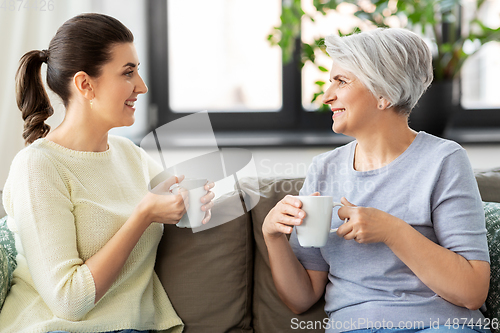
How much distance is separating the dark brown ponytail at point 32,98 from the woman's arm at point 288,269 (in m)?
0.70

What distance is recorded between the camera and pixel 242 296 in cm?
132

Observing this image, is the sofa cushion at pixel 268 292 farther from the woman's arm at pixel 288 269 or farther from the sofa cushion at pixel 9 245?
the sofa cushion at pixel 9 245

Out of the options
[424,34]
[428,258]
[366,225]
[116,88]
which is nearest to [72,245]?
[116,88]

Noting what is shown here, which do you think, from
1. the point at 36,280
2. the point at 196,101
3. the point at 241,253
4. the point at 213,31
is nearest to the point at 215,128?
the point at 196,101

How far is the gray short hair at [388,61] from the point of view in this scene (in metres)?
1.11

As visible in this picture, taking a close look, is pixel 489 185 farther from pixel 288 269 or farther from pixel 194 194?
pixel 194 194

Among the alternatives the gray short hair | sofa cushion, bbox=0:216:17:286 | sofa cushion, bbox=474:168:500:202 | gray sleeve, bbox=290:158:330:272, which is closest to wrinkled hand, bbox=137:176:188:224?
gray sleeve, bbox=290:158:330:272

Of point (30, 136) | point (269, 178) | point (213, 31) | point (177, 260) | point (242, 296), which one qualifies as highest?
point (213, 31)

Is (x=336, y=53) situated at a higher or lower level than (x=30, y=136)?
higher

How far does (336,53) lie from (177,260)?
2.41ft

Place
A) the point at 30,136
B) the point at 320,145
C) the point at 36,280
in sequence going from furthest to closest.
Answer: the point at 320,145
the point at 30,136
the point at 36,280

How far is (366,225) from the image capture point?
0.96 meters

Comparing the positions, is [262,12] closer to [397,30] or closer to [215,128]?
[215,128]

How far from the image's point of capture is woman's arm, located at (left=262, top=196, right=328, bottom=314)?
1009mm
